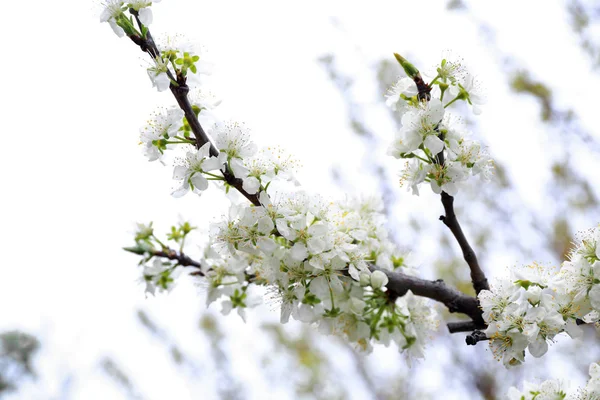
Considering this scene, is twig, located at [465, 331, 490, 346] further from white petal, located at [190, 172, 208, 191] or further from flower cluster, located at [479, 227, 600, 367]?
white petal, located at [190, 172, 208, 191]

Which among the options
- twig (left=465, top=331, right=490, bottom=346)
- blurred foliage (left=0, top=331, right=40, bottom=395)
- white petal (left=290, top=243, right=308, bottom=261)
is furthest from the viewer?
blurred foliage (left=0, top=331, right=40, bottom=395)

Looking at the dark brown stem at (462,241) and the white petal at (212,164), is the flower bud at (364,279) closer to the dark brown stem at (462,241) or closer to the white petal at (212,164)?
the dark brown stem at (462,241)

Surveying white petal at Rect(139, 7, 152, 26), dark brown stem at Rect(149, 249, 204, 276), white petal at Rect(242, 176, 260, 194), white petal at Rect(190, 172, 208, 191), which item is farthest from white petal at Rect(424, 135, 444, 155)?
dark brown stem at Rect(149, 249, 204, 276)

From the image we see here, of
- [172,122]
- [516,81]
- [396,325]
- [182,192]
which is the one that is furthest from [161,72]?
[516,81]

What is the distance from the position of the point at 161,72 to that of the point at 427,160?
704mm

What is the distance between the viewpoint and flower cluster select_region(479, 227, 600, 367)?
53.6 inches

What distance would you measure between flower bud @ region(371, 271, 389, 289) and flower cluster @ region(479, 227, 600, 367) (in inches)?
10.4

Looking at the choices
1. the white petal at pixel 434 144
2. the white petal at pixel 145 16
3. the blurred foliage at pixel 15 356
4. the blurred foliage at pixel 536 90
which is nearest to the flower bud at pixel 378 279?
the white petal at pixel 434 144

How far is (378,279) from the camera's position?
1.59 metres

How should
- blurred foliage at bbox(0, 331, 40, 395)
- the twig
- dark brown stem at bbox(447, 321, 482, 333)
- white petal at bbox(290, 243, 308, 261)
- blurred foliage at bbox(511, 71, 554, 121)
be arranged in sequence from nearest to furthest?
the twig, white petal at bbox(290, 243, 308, 261), dark brown stem at bbox(447, 321, 482, 333), blurred foliage at bbox(0, 331, 40, 395), blurred foliage at bbox(511, 71, 554, 121)

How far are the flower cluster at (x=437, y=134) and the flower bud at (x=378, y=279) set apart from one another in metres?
0.24

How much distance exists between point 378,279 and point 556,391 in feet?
1.82

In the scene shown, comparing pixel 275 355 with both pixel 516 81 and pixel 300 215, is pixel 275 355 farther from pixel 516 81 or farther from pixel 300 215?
pixel 300 215

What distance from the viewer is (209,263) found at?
187 centimetres
